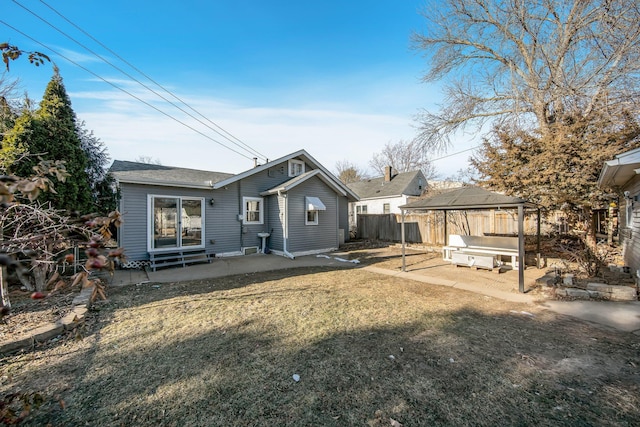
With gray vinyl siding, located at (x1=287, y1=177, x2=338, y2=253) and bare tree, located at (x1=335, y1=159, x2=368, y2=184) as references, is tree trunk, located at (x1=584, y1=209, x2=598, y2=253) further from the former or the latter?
bare tree, located at (x1=335, y1=159, x2=368, y2=184)

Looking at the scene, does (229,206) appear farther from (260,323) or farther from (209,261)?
(260,323)

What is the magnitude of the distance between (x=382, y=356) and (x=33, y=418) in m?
3.44

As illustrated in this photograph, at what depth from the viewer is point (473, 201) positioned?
292 inches

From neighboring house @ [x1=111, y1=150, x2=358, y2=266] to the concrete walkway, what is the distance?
85 centimetres

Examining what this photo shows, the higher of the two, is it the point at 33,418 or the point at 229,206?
the point at 229,206

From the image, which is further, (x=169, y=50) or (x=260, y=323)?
(x=169, y=50)

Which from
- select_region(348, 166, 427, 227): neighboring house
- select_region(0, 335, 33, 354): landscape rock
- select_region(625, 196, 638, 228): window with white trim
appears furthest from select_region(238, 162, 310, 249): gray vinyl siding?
select_region(348, 166, 427, 227): neighboring house

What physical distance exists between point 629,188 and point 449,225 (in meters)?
6.49

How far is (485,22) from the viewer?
1312 cm

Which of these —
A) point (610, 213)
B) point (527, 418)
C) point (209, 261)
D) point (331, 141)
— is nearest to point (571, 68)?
point (610, 213)

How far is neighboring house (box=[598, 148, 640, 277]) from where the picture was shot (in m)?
5.92

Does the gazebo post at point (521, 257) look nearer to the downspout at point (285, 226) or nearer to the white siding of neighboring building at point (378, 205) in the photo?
the downspout at point (285, 226)

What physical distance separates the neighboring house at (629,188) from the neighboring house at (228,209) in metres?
8.65

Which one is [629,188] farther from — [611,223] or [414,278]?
[414,278]
